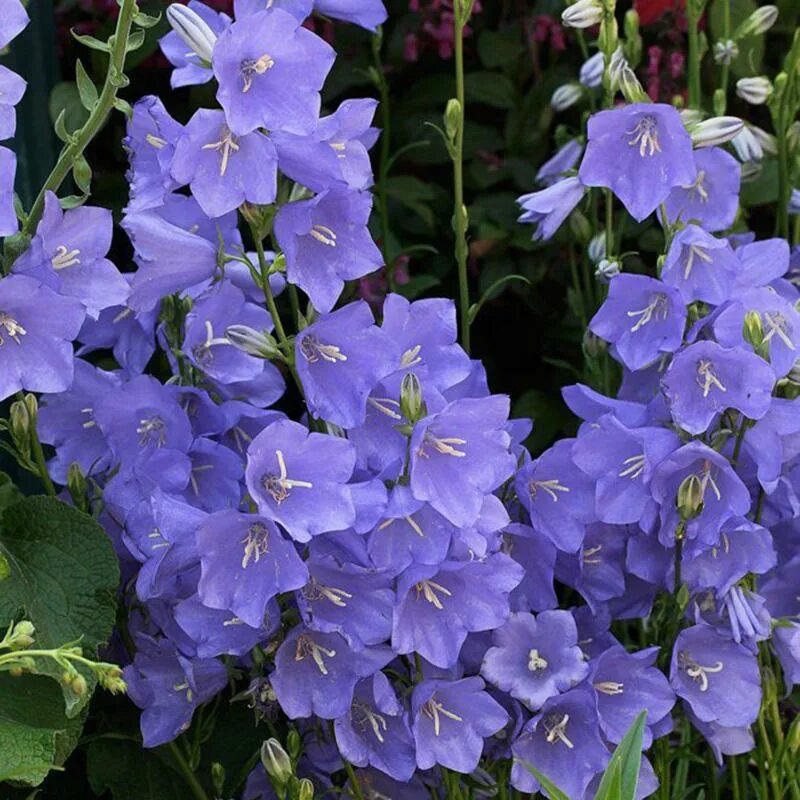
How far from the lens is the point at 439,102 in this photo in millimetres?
2596

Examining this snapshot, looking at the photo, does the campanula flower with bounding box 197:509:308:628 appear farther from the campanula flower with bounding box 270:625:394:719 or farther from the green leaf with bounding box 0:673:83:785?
the green leaf with bounding box 0:673:83:785

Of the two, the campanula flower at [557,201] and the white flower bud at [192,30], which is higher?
the white flower bud at [192,30]

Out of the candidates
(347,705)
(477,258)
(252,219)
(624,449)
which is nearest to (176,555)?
(347,705)

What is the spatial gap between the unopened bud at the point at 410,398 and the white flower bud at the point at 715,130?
0.48 meters

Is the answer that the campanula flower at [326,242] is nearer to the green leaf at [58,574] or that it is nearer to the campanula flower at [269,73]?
the campanula flower at [269,73]

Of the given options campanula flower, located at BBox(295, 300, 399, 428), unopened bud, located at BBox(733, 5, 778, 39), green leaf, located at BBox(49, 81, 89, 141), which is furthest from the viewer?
green leaf, located at BBox(49, 81, 89, 141)

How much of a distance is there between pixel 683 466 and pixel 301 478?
41 centimetres

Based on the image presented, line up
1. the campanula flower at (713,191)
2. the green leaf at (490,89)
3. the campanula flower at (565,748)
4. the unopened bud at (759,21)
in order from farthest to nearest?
the green leaf at (490,89) < the unopened bud at (759,21) < the campanula flower at (713,191) < the campanula flower at (565,748)

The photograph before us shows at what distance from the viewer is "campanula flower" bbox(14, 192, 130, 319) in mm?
1568

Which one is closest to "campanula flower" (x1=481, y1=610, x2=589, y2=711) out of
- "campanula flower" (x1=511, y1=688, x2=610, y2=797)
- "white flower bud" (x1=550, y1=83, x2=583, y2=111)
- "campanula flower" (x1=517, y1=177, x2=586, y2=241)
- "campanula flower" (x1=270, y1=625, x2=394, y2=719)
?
"campanula flower" (x1=511, y1=688, x2=610, y2=797)

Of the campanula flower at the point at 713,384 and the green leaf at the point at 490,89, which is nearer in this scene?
the campanula flower at the point at 713,384

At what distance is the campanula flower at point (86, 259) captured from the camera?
5.15 feet

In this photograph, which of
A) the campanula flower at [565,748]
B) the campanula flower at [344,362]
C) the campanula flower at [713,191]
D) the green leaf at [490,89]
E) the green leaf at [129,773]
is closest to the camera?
the campanula flower at [344,362]

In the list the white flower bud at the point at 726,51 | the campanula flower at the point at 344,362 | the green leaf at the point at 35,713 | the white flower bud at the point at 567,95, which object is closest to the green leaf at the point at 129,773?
the green leaf at the point at 35,713
